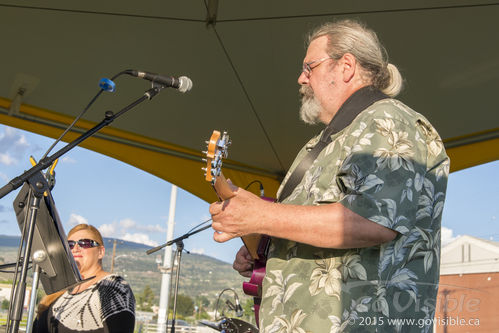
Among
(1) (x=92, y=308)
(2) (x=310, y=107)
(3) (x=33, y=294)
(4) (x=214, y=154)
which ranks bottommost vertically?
(1) (x=92, y=308)

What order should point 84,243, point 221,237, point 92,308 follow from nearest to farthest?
point 221,237 < point 92,308 < point 84,243

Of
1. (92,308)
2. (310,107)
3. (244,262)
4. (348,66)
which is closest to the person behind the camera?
(348,66)

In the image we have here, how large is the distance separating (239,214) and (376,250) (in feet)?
1.41

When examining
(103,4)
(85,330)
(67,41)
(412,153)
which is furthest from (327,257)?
(67,41)

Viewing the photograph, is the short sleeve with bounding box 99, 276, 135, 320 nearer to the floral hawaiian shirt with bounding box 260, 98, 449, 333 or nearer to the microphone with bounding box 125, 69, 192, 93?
the microphone with bounding box 125, 69, 192, 93

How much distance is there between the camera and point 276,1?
3.92 meters

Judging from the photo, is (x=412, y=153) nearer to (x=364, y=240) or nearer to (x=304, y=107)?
(x=364, y=240)

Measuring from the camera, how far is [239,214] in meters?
1.51

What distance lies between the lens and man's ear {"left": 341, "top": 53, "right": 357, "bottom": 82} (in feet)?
6.07

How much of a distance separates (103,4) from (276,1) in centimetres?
141

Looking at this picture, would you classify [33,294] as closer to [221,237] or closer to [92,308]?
[92,308]

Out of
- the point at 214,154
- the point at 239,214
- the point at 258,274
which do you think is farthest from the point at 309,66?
the point at 258,274

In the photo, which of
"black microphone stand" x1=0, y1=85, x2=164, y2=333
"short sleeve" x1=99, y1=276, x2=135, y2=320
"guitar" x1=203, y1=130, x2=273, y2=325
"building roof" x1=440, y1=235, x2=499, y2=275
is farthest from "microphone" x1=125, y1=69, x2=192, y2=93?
"building roof" x1=440, y1=235, x2=499, y2=275

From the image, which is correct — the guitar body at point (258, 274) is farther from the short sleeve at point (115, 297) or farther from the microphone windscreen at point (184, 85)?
the short sleeve at point (115, 297)
